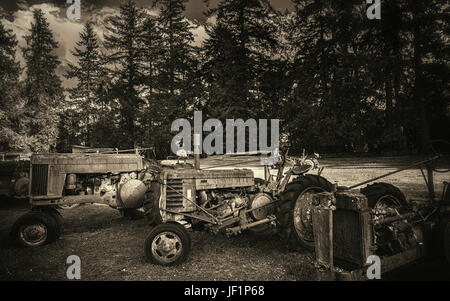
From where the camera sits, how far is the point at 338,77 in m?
14.4

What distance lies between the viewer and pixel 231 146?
16.8 meters

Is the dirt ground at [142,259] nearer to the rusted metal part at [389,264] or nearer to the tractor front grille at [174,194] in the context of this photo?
the rusted metal part at [389,264]

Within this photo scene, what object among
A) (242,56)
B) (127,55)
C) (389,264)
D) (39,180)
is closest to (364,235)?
(389,264)

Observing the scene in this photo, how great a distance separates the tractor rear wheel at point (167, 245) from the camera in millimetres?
4074

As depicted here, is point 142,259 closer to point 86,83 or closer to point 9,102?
point 9,102

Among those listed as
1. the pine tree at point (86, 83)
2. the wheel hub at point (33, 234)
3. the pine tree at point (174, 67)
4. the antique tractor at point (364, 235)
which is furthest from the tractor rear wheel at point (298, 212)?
the pine tree at point (86, 83)

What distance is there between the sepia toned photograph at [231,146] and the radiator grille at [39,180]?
0.09 feet

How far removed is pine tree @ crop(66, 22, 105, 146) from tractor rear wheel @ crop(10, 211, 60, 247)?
18943 millimetres

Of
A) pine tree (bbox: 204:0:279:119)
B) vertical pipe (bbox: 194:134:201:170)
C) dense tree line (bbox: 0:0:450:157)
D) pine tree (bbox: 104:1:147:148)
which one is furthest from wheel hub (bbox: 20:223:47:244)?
pine tree (bbox: 104:1:147:148)

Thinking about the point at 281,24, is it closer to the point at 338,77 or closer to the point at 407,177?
the point at 338,77

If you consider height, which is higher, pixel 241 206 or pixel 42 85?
pixel 42 85

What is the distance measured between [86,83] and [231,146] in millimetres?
16729
